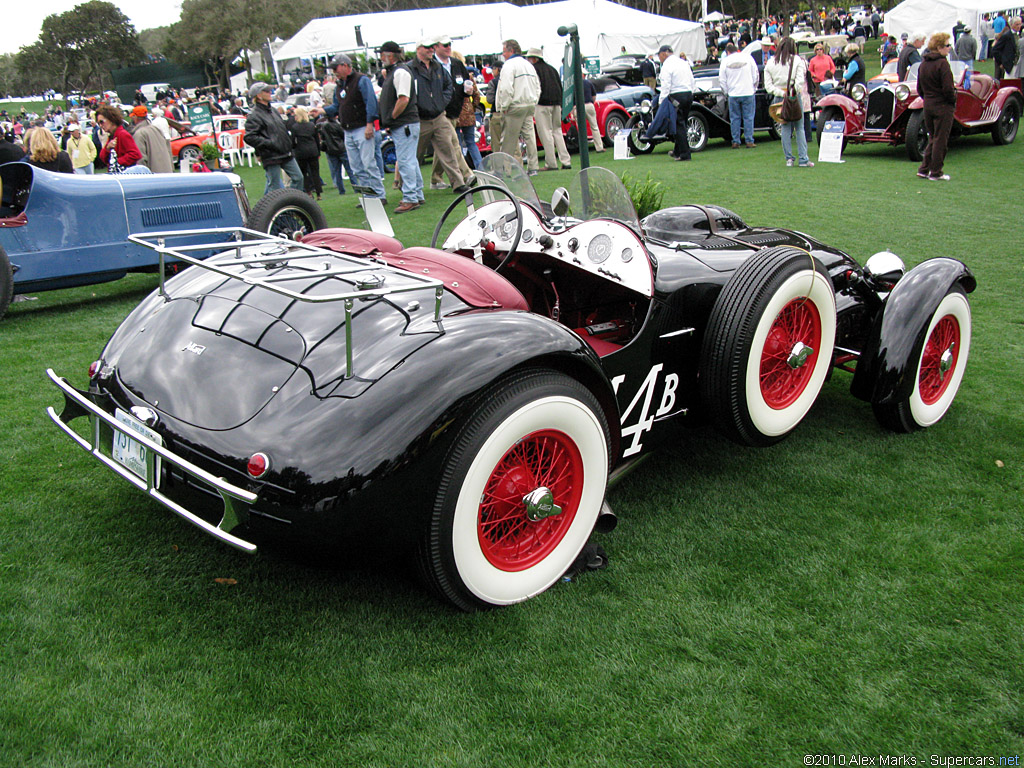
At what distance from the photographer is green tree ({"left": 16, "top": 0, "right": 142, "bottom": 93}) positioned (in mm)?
65938

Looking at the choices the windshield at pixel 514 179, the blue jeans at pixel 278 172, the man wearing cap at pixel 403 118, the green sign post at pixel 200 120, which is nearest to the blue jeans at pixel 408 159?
the man wearing cap at pixel 403 118

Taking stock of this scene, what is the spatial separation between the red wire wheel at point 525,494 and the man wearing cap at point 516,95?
8440 millimetres

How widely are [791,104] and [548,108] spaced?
142 inches

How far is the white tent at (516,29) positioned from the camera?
84.4 feet

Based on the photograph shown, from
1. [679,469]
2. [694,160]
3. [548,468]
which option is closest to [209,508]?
[548,468]

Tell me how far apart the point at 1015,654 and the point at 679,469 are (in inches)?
59.2

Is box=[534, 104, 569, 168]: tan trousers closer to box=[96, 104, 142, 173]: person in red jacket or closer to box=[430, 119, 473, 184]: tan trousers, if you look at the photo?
box=[430, 119, 473, 184]: tan trousers

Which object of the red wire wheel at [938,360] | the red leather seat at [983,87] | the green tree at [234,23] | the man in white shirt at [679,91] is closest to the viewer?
the red wire wheel at [938,360]

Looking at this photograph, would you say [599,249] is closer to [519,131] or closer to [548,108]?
[519,131]

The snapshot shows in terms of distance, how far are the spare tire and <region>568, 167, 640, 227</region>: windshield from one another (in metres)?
3.70

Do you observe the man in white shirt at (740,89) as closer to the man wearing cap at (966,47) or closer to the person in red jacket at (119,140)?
the man wearing cap at (966,47)

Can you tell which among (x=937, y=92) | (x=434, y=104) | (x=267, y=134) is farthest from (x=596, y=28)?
(x=267, y=134)

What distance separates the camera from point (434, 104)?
9703mm

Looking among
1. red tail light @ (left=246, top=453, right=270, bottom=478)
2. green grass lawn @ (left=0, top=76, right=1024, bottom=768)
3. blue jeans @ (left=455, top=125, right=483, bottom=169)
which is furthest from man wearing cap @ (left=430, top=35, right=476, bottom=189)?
red tail light @ (left=246, top=453, right=270, bottom=478)
